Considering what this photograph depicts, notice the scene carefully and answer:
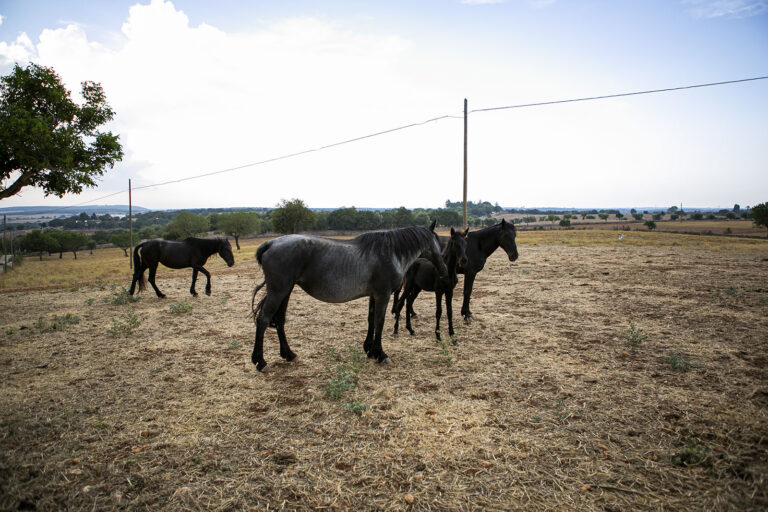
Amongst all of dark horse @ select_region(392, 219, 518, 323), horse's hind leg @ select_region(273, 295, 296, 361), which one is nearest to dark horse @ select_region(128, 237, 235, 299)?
horse's hind leg @ select_region(273, 295, 296, 361)

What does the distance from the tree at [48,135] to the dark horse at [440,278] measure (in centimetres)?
1367

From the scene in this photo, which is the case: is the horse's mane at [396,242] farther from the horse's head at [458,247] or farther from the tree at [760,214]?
the tree at [760,214]

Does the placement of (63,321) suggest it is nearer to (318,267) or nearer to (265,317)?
(265,317)

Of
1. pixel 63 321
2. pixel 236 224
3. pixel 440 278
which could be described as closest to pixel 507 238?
pixel 440 278

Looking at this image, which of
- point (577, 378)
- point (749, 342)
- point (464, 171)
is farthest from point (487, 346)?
point (464, 171)

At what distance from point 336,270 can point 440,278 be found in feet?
7.72

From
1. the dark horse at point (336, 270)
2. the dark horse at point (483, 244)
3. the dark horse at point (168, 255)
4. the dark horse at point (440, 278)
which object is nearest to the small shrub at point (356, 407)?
the dark horse at point (336, 270)

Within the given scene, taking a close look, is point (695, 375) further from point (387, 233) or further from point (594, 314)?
point (387, 233)

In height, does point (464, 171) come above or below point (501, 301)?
above

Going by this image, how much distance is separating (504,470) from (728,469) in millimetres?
1992

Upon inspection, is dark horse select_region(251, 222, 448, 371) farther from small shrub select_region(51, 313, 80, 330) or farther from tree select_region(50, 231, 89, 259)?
tree select_region(50, 231, 89, 259)

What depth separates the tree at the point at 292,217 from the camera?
49431 millimetres

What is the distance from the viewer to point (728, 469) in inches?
121

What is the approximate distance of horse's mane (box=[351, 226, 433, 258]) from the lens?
580cm
